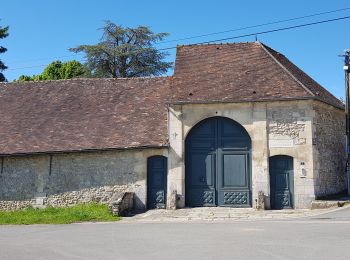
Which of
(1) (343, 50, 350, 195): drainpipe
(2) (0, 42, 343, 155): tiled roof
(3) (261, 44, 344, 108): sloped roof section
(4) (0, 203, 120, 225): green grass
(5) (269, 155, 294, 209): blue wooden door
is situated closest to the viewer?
(4) (0, 203, 120, 225): green grass

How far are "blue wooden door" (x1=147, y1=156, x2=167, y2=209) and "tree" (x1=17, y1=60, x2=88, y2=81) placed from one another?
25.4m

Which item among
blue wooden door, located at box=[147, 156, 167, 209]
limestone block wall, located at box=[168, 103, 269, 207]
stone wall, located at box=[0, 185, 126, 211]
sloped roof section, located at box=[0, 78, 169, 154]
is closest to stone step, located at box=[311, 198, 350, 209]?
limestone block wall, located at box=[168, 103, 269, 207]

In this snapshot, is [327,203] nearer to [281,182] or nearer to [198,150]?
[281,182]

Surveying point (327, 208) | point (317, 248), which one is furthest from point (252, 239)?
point (327, 208)

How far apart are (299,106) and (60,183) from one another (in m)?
9.47

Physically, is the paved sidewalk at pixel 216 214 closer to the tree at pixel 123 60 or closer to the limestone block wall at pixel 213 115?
the limestone block wall at pixel 213 115

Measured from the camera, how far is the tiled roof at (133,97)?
16.6 metres

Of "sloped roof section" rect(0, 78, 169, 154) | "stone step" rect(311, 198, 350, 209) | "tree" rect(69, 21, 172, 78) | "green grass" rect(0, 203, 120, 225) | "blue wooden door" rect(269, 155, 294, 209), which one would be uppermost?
"tree" rect(69, 21, 172, 78)

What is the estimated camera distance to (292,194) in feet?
52.1

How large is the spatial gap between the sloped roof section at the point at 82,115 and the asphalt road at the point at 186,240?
4469mm

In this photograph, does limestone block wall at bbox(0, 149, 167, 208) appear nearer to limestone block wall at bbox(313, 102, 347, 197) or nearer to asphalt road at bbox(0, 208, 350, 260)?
asphalt road at bbox(0, 208, 350, 260)

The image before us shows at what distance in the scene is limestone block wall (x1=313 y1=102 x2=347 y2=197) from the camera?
16328mm

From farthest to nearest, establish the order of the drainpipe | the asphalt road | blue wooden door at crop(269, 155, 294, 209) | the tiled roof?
the drainpipe < the tiled roof < blue wooden door at crop(269, 155, 294, 209) < the asphalt road

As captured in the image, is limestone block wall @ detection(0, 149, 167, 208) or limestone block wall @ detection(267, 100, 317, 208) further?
limestone block wall @ detection(0, 149, 167, 208)
